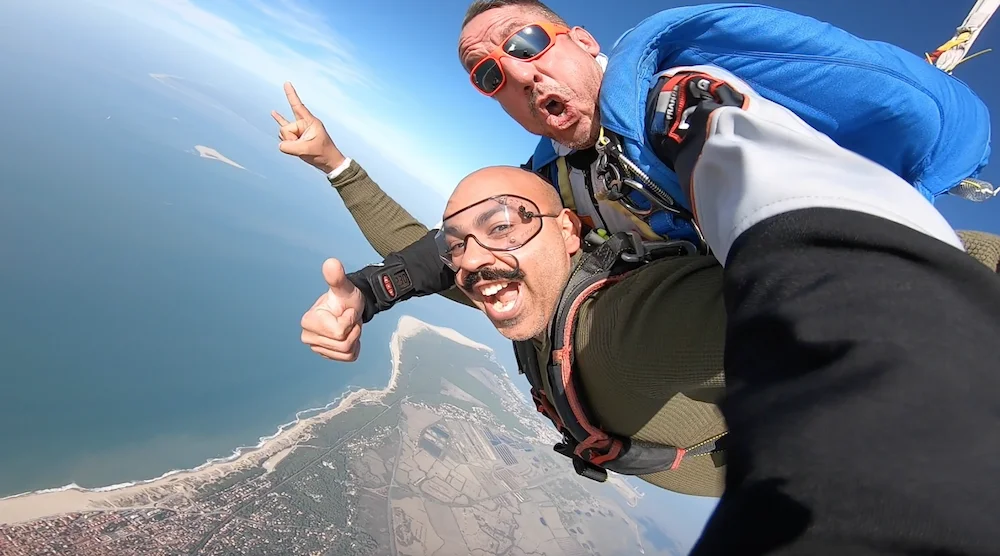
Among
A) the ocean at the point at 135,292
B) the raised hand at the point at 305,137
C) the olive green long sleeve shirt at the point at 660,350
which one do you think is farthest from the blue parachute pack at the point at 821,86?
the ocean at the point at 135,292

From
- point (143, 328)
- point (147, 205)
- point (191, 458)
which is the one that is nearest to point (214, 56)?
point (147, 205)

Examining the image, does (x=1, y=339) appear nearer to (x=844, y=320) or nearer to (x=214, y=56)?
(x=844, y=320)

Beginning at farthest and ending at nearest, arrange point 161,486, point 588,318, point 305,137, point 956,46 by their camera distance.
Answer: point 161,486
point 956,46
point 305,137
point 588,318

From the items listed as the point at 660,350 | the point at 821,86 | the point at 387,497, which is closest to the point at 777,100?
the point at 821,86

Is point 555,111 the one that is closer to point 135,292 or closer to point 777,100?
point 777,100

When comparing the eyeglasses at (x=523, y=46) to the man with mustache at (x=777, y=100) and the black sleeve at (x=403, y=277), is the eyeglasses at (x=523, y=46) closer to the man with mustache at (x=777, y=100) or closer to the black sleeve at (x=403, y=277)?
the man with mustache at (x=777, y=100)

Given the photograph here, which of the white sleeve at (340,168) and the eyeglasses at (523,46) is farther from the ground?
the white sleeve at (340,168)

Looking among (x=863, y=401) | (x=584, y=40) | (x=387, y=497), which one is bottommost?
(x=387, y=497)
